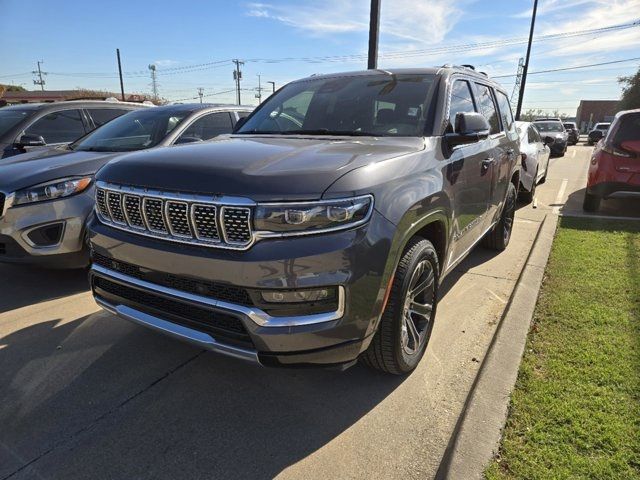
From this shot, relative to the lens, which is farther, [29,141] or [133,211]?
[29,141]

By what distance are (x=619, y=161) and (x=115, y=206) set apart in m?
7.43

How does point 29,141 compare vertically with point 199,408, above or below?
above

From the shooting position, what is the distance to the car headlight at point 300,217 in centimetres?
212

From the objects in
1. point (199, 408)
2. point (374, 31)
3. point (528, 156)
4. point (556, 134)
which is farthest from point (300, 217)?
point (556, 134)

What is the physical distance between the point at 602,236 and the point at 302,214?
5580 mm

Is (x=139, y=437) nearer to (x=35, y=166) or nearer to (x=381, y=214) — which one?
(x=381, y=214)

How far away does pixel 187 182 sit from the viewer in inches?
90.0

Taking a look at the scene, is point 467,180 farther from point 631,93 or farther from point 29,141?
point 631,93

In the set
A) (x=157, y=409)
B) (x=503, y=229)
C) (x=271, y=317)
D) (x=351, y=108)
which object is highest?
(x=351, y=108)

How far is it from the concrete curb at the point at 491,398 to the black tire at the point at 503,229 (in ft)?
4.57

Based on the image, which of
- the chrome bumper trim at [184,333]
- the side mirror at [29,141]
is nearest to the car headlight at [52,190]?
the chrome bumper trim at [184,333]

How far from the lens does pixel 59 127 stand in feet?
21.8

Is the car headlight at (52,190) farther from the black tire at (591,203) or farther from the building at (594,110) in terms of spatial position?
the building at (594,110)

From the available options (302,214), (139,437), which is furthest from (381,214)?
(139,437)
